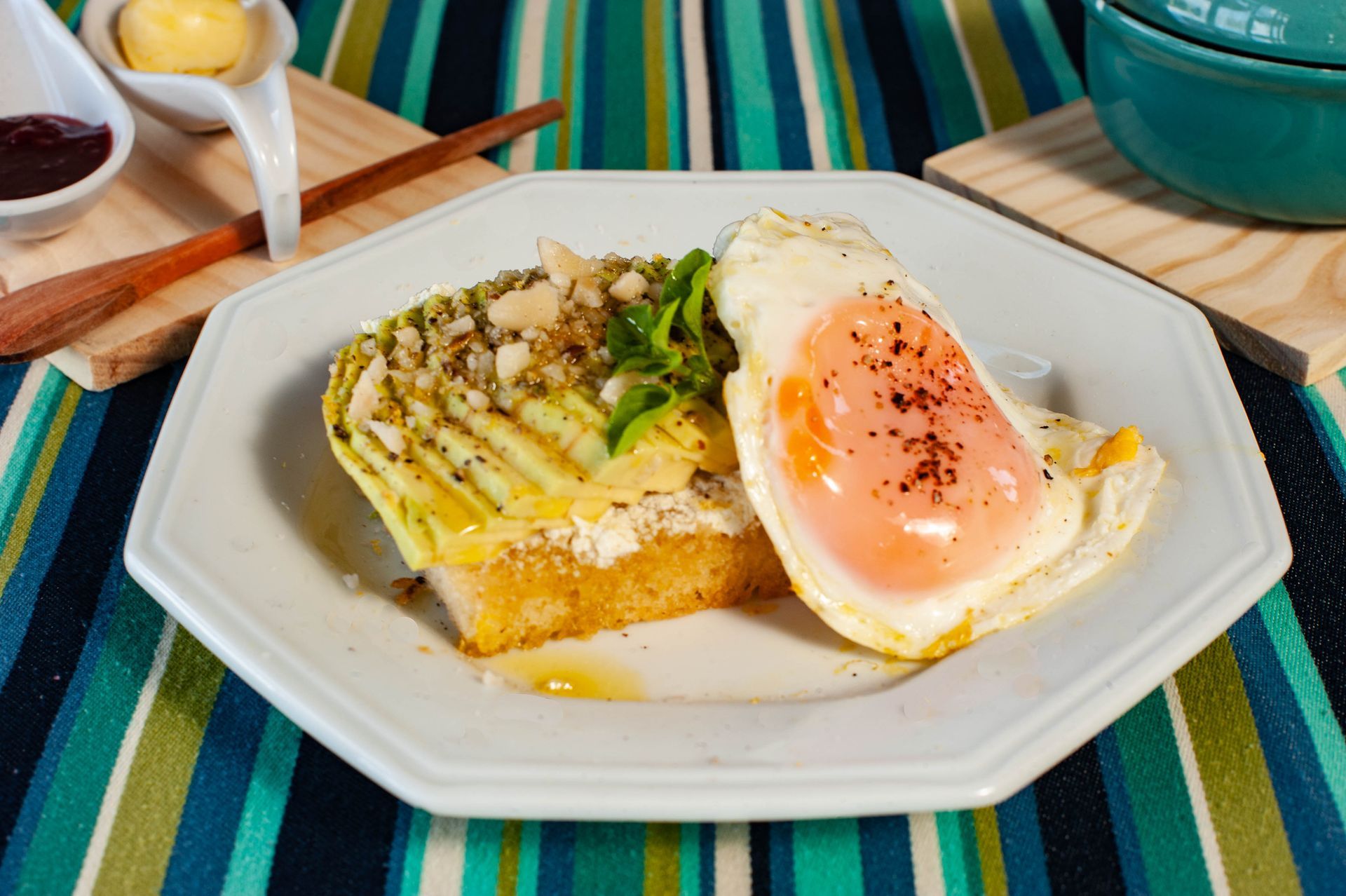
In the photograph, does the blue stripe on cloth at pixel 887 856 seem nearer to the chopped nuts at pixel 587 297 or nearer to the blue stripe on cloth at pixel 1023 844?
the blue stripe on cloth at pixel 1023 844

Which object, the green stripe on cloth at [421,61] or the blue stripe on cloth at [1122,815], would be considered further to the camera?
the green stripe on cloth at [421,61]

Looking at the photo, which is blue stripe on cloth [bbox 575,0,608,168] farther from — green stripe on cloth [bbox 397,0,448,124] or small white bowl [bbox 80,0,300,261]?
small white bowl [bbox 80,0,300,261]

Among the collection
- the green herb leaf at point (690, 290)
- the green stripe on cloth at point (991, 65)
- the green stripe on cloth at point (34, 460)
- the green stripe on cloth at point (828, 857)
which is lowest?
the green stripe on cloth at point (34, 460)

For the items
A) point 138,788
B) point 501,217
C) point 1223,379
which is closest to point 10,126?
point 501,217

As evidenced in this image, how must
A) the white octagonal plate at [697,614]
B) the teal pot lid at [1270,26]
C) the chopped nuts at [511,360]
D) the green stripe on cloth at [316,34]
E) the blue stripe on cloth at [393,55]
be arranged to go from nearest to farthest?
the white octagonal plate at [697,614] < the chopped nuts at [511,360] < the teal pot lid at [1270,26] < the blue stripe on cloth at [393,55] < the green stripe on cloth at [316,34]

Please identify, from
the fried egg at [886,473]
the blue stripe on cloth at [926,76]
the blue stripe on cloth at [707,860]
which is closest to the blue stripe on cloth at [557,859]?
the blue stripe on cloth at [707,860]
